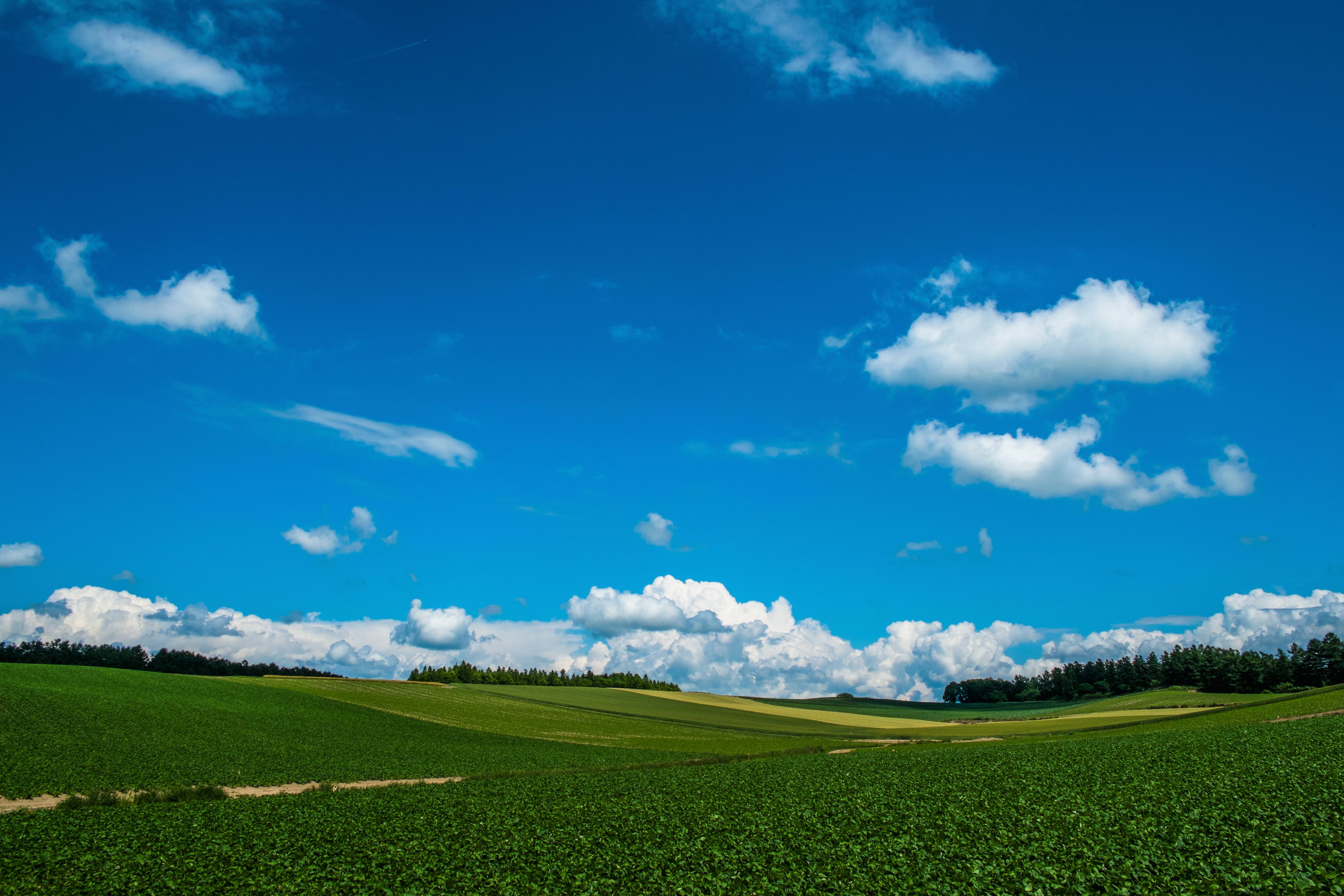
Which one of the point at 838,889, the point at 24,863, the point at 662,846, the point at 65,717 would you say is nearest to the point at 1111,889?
the point at 838,889

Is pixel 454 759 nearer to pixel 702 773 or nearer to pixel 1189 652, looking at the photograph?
pixel 702 773

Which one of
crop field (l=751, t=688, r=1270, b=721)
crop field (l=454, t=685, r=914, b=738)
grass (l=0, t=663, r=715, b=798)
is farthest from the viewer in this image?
crop field (l=751, t=688, r=1270, b=721)

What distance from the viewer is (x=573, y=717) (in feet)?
310

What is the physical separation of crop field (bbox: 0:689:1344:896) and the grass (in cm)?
1090

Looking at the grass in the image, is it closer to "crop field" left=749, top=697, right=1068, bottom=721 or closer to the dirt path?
the dirt path

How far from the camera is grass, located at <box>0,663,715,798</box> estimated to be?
132ft

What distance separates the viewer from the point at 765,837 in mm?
23938

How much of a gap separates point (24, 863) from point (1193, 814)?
120 feet

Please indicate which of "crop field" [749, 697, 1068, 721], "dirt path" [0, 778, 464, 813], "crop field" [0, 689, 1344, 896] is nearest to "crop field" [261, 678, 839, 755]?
"dirt path" [0, 778, 464, 813]

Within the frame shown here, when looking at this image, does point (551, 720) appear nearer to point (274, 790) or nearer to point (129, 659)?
point (274, 790)

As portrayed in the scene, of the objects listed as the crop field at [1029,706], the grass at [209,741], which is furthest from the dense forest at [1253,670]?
the grass at [209,741]

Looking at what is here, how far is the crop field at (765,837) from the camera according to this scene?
63.2 ft

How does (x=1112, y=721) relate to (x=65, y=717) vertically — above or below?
below

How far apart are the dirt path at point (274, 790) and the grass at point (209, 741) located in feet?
2.06
